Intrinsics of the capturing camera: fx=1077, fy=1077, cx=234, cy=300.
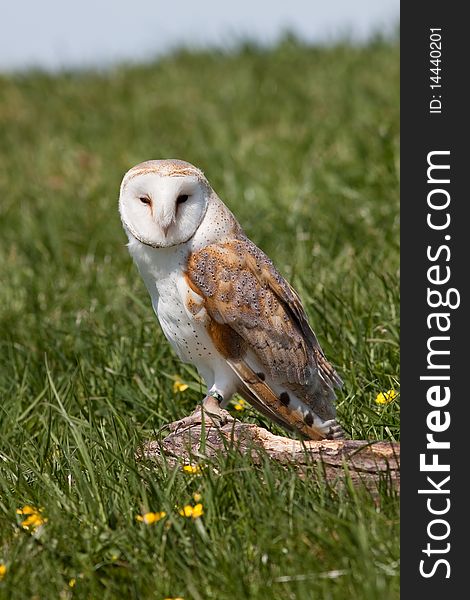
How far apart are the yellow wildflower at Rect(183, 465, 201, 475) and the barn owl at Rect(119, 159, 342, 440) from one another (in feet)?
1.00

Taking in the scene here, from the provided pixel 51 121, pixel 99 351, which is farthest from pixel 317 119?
pixel 99 351

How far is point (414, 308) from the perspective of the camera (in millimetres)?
3668

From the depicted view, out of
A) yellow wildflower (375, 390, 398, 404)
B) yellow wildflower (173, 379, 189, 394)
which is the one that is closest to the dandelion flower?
yellow wildflower (375, 390, 398, 404)

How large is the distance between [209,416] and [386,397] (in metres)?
0.73

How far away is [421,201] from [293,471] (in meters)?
1.06

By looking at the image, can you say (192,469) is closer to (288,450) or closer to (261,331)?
(288,450)

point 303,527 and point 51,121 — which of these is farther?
point 51,121

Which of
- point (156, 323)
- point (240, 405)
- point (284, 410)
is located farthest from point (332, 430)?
point (156, 323)

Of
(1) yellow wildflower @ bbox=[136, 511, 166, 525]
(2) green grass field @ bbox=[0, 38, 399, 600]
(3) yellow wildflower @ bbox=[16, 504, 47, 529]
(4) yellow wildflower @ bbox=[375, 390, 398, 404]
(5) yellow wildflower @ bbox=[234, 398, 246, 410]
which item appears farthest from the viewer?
(5) yellow wildflower @ bbox=[234, 398, 246, 410]

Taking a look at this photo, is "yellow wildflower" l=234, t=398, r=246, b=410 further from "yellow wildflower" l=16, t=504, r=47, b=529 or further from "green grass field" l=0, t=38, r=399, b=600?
"yellow wildflower" l=16, t=504, r=47, b=529

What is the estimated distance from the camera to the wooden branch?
3512mm

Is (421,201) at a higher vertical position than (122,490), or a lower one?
higher

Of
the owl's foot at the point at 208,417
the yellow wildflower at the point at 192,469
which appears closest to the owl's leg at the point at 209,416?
the owl's foot at the point at 208,417

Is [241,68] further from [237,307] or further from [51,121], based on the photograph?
[237,307]
